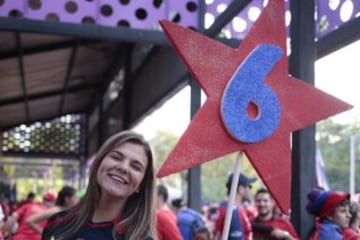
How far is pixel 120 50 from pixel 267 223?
746 cm

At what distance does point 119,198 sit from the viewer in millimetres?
1947

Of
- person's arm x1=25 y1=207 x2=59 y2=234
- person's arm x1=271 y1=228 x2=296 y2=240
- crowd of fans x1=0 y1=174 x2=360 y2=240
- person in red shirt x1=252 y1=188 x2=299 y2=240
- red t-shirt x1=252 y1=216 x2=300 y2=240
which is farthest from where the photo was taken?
person's arm x1=25 y1=207 x2=59 y2=234

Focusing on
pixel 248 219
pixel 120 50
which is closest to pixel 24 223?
pixel 248 219

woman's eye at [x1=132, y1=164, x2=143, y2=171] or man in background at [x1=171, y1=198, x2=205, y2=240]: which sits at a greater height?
woman's eye at [x1=132, y1=164, x2=143, y2=171]

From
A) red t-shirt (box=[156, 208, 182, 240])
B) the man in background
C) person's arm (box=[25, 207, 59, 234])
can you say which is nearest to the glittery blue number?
red t-shirt (box=[156, 208, 182, 240])

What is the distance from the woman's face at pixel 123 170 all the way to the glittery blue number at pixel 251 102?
1.38 ft

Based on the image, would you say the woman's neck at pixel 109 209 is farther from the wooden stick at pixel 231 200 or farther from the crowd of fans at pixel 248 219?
the wooden stick at pixel 231 200

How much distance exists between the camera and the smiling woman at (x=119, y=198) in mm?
1904

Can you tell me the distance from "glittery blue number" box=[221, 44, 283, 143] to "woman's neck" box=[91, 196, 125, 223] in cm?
51

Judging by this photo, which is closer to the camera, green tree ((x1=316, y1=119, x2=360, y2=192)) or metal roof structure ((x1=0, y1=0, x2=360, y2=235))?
metal roof structure ((x1=0, y1=0, x2=360, y2=235))

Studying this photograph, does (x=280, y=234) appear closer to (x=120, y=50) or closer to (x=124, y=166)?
(x=124, y=166)

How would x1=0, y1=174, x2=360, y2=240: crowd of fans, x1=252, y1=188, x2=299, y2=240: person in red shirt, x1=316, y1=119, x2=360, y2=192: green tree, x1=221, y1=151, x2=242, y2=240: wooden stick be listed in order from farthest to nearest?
x1=316, y1=119, x2=360, y2=192: green tree
x1=252, y1=188, x2=299, y2=240: person in red shirt
x1=0, y1=174, x2=360, y2=240: crowd of fans
x1=221, y1=151, x2=242, y2=240: wooden stick

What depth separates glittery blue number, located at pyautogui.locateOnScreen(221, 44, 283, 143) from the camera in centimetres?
226

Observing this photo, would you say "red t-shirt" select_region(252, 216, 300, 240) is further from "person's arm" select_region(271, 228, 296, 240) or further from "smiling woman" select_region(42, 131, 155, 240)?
"smiling woman" select_region(42, 131, 155, 240)
